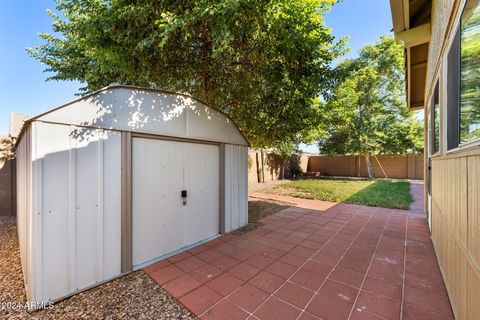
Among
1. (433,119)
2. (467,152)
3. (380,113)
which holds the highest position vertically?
(380,113)

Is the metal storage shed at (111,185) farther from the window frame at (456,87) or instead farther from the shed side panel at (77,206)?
the window frame at (456,87)

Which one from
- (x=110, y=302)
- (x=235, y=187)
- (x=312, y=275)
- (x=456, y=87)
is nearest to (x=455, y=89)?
(x=456, y=87)

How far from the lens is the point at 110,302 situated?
7.55 ft

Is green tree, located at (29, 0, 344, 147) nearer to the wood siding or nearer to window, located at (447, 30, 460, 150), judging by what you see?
window, located at (447, 30, 460, 150)

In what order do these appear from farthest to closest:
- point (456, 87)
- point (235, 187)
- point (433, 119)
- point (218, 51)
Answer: point (235, 187)
point (433, 119)
point (218, 51)
point (456, 87)

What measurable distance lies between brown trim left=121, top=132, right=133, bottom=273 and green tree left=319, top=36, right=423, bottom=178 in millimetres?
13559

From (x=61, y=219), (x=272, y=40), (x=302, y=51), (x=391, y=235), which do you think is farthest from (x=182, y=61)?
(x=391, y=235)

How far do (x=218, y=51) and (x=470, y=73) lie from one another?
2.45m

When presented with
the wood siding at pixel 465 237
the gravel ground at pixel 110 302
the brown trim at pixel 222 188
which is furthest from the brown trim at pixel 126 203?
the wood siding at pixel 465 237

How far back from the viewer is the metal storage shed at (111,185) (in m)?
2.24

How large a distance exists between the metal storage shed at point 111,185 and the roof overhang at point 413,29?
3469 millimetres

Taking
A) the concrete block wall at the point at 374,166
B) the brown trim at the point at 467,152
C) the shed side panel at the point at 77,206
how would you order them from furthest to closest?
1. the concrete block wall at the point at 374,166
2. the shed side panel at the point at 77,206
3. the brown trim at the point at 467,152

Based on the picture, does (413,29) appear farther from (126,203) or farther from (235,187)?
(126,203)

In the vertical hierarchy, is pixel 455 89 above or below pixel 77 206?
above
